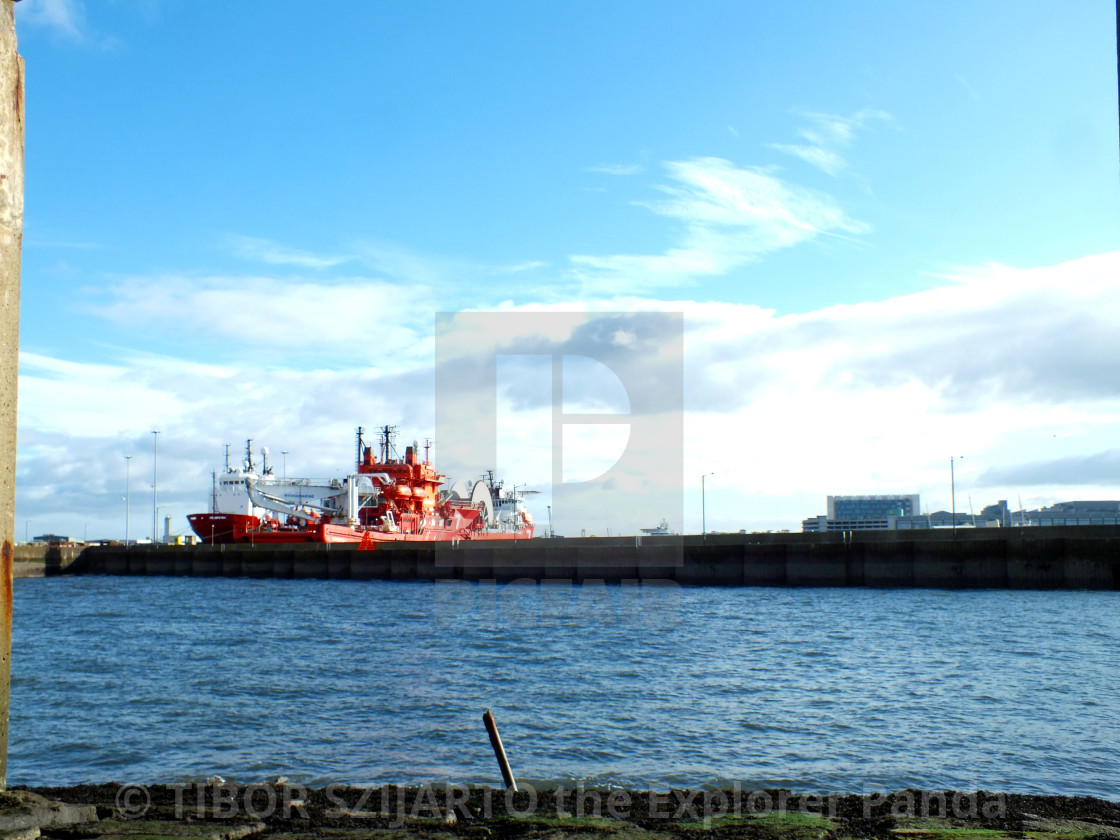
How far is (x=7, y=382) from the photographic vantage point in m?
5.48

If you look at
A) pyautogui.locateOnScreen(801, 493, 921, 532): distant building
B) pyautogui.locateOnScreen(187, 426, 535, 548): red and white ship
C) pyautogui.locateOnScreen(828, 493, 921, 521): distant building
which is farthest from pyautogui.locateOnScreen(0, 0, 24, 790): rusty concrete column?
pyautogui.locateOnScreen(828, 493, 921, 521): distant building

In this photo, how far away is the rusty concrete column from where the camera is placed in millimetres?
5395

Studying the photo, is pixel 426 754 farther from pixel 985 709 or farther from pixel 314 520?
pixel 314 520

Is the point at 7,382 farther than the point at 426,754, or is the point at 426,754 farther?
the point at 426,754

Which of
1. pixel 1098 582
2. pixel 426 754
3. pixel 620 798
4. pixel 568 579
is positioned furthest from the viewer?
pixel 568 579

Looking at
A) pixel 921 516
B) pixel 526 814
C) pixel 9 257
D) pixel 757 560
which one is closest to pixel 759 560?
pixel 757 560

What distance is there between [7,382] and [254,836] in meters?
3.89

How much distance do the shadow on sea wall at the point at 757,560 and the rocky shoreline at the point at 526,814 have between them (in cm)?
3342

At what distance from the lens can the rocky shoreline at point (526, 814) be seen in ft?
21.4

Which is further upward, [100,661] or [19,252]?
[19,252]

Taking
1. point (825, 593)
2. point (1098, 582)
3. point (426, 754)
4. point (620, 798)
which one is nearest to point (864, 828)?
point (620, 798)

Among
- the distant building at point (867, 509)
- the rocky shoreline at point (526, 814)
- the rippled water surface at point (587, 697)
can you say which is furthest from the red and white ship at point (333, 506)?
the distant building at point (867, 509)

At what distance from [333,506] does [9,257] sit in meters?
57.9

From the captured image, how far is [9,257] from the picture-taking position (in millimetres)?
5445
